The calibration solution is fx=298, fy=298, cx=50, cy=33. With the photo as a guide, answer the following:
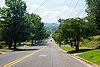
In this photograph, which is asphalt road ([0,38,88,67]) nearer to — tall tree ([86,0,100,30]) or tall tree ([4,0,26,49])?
tall tree ([86,0,100,30])

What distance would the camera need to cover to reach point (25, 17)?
81.7 metres

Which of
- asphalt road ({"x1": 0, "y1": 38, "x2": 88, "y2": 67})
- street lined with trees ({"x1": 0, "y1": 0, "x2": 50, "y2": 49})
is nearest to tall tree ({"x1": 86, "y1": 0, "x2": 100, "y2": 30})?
asphalt road ({"x1": 0, "y1": 38, "x2": 88, "y2": 67})

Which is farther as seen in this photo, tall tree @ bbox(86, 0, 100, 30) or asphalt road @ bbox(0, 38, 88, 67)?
tall tree @ bbox(86, 0, 100, 30)

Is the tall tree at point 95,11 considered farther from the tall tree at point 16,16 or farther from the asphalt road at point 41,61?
the tall tree at point 16,16

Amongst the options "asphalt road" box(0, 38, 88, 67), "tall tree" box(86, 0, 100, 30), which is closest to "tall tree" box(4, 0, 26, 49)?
"tall tree" box(86, 0, 100, 30)

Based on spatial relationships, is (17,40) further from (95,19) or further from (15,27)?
(95,19)

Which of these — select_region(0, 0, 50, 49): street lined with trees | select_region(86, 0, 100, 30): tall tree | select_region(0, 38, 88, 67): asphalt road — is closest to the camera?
select_region(0, 38, 88, 67): asphalt road

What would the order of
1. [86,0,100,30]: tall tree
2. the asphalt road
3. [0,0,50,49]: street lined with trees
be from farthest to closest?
[0,0,50,49]: street lined with trees, [86,0,100,30]: tall tree, the asphalt road

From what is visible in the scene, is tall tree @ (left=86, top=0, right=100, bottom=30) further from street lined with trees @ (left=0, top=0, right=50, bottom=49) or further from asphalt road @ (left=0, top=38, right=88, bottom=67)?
street lined with trees @ (left=0, top=0, right=50, bottom=49)

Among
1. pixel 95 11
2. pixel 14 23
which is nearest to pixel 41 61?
pixel 95 11

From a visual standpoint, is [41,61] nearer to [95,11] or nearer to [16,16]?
[95,11]

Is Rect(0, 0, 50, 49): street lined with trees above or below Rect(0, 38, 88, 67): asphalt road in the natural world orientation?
above

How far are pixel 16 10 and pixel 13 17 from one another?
6.73 feet

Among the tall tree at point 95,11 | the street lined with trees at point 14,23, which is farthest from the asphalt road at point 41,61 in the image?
the street lined with trees at point 14,23
